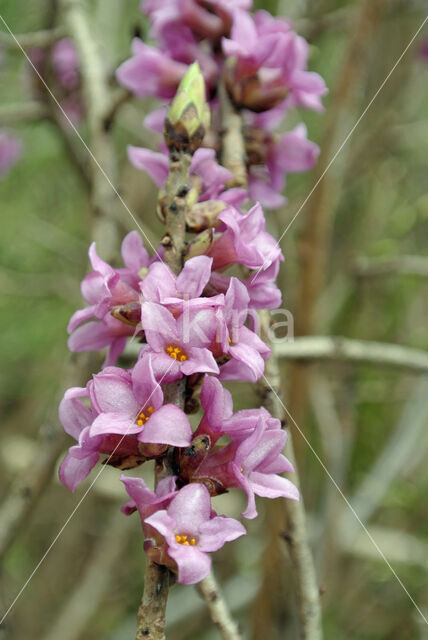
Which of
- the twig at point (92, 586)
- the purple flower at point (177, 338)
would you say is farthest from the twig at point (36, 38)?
the twig at point (92, 586)

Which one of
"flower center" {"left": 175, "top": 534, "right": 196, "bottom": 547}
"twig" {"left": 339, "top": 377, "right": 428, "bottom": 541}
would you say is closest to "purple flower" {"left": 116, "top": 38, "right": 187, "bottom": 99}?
"flower center" {"left": 175, "top": 534, "right": 196, "bottom": 547}

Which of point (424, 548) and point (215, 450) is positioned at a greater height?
point (215, 450)

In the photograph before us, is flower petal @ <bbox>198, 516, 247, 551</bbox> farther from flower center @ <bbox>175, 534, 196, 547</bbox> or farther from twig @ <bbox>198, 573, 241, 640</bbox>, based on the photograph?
twig @ <bbox>198, 573, 241, 640</bbox>

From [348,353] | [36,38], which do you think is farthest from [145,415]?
[36,38]

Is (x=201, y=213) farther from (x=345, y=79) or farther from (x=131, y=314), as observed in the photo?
(x=345, y=79)

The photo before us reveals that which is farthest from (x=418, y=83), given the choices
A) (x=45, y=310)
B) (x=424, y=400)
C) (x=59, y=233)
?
(x=45, y=310)

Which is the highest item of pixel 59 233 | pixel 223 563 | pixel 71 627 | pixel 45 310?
pixel 59 233
